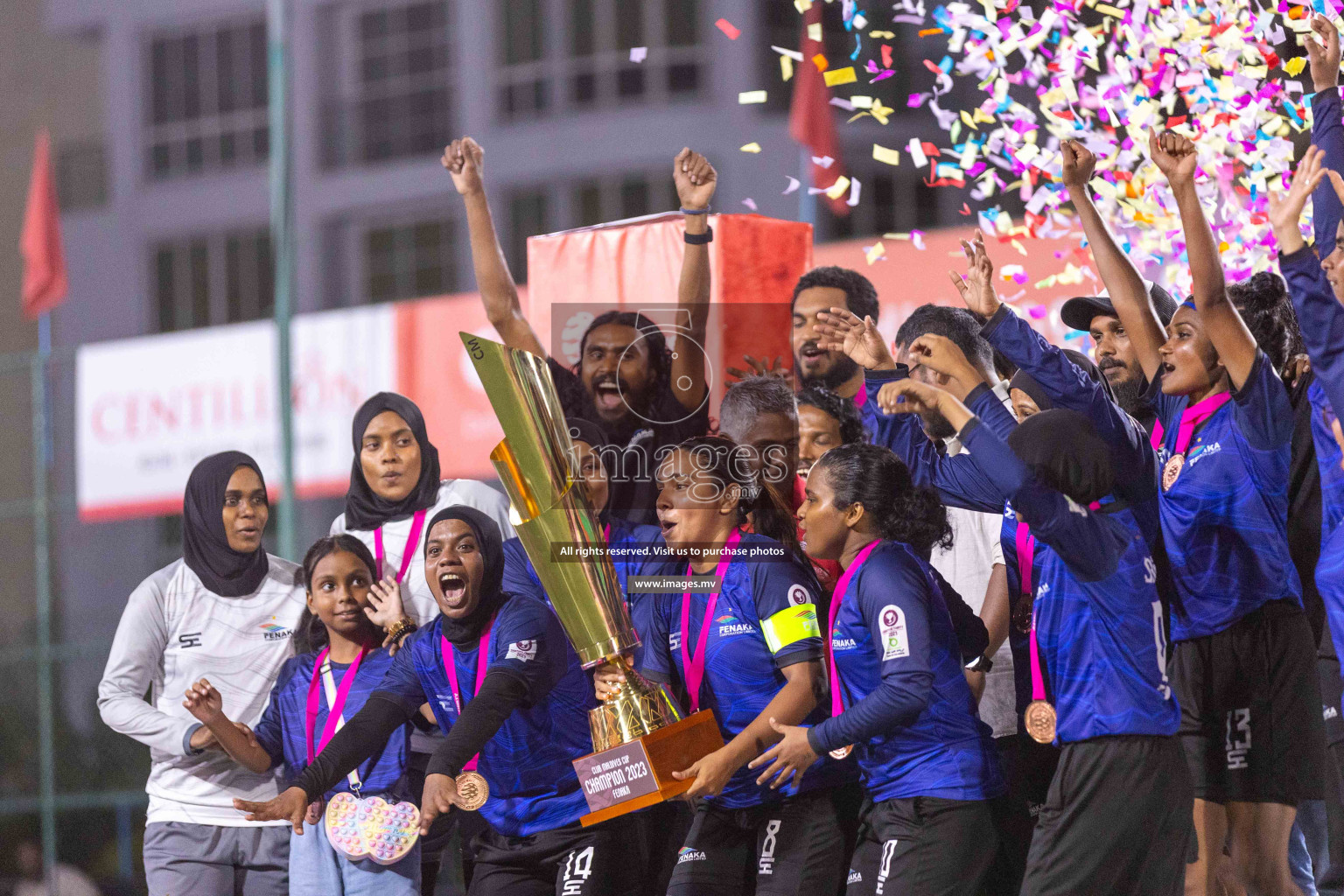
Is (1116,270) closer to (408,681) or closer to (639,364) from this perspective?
(639,364)

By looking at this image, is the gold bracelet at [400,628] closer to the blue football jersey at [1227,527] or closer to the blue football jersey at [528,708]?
the blue football jersey at [528,708]

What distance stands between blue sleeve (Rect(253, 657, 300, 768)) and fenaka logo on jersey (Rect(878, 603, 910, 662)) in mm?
2070

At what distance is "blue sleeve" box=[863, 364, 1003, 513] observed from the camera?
4562 mm

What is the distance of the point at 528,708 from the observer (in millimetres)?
4559

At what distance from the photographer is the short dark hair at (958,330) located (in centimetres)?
485

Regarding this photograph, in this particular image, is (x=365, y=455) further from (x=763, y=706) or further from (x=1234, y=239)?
(x=1234, y=239)

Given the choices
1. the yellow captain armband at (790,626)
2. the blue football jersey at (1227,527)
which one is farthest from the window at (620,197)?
the yellow captain armband at (790,626)

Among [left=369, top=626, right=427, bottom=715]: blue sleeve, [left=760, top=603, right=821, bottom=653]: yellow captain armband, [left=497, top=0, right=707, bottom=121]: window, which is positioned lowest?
[left=369, top=626, right=427, bottom=715]: blue sleeve

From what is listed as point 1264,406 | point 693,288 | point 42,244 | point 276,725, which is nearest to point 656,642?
point 693,288

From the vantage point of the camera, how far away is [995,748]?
418 cm

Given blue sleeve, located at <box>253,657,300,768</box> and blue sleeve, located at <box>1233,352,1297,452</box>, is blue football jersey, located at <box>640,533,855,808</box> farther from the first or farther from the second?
blue sleeve, located at <box>253,657,300,768</box>

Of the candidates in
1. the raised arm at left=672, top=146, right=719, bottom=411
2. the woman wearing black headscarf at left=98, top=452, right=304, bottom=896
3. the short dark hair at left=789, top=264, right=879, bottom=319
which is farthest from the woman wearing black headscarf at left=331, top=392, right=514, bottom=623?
the short dark hair at left=789, top=264, right=879, bottom=319

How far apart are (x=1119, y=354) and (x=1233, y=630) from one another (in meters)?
1.00

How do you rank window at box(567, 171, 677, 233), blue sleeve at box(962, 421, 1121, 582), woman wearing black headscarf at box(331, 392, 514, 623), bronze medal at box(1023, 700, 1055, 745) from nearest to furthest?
1. blue sleeve at box(962, 421, 1121, 582)
2. bronze medal at box(1023, 700, 1055, 745)
3. woman wearing black headscarf at box(331, 392, 514, 623)
4. window at box(567, 171, 677, 233)
